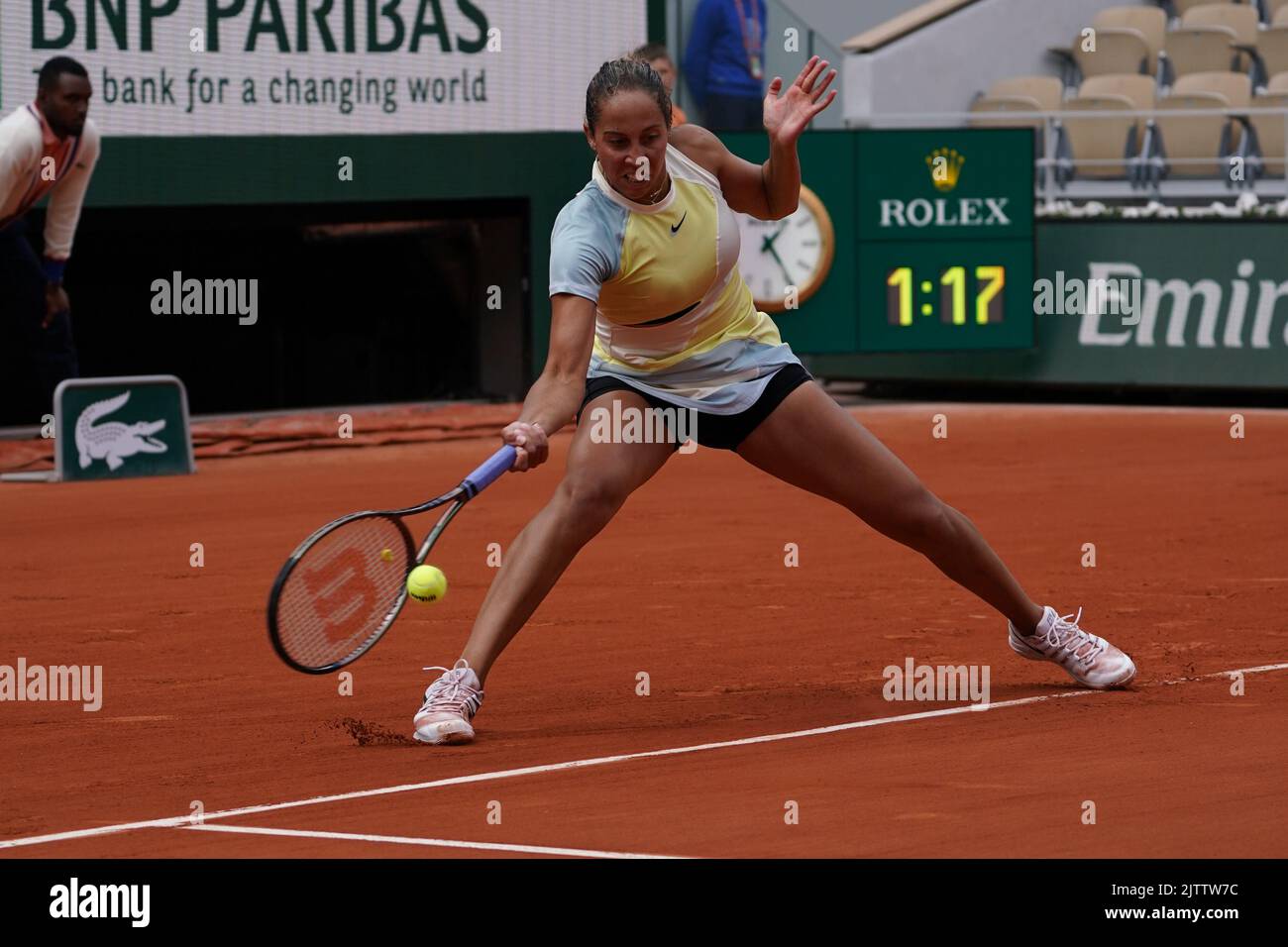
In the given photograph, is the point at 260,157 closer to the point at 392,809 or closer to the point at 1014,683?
the point at 1014,683

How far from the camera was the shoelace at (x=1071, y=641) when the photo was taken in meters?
6.32

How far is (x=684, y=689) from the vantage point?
265 inches

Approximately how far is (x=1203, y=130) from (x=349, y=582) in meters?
12.6

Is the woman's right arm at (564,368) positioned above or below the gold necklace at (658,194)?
below

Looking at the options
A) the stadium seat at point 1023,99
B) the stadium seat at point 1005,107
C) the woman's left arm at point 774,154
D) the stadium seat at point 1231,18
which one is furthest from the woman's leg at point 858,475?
the stadium seat at point 1231,18

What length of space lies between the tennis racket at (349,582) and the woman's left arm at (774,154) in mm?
1062

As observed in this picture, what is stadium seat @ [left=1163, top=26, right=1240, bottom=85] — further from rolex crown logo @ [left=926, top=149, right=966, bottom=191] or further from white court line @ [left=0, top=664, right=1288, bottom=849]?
white court line @ [left=0, top=664, right=1288, bottom=849]

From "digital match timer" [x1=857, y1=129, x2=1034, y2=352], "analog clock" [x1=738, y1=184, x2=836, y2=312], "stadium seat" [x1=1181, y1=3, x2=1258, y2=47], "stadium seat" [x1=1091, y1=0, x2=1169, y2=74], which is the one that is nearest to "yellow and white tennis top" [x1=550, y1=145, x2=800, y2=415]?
"analog clock" [x1=738, y1=184, x2=836, y2=312]

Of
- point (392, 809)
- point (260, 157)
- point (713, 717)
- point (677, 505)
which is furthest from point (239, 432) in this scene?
point (392, 809)

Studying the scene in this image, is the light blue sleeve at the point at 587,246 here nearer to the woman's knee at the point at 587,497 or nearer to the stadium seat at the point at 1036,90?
the woman's knee at the point at 587,497

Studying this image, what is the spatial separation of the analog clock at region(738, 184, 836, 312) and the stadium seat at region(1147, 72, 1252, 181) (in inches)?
116

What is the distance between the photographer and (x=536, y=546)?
578 centimetres

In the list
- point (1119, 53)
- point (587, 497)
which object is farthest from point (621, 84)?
point (1119, 53)

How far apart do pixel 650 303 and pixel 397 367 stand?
10.6 meters
